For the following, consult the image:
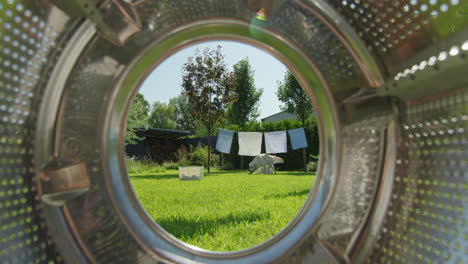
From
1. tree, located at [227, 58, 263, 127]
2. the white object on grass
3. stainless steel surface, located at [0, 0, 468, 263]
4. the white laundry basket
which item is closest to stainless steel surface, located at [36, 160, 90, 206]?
stainless steel surface, located at [0, 0, 468, 263]

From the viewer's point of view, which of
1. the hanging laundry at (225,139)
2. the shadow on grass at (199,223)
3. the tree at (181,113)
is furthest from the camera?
the tree at (181,113)

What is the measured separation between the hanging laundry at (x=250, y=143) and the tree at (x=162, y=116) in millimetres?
22110

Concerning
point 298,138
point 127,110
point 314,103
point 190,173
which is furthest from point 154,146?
point 314,103

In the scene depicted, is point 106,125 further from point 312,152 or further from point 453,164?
point 312,152

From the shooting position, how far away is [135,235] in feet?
2.05

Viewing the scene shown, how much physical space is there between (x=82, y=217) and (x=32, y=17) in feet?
1.30

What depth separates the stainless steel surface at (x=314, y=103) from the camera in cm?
51

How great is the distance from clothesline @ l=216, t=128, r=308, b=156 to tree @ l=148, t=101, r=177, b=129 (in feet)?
72.5

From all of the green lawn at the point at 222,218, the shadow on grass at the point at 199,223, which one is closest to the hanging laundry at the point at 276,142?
the green lawn at the point at 222,218

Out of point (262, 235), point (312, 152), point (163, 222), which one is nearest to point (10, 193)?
point (262, 235)

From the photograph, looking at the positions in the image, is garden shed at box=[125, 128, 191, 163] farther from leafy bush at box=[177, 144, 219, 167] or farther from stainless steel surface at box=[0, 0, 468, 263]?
stainless steel surface at box=[0, 0, 468, 263]

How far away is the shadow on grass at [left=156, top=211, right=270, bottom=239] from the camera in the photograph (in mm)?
1516

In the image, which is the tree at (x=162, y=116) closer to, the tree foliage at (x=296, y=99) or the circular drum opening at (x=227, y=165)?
the circular drum opening at (x=227, y=165)

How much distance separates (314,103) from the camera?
70 cm
